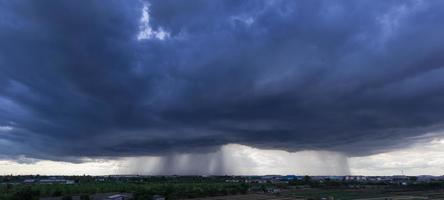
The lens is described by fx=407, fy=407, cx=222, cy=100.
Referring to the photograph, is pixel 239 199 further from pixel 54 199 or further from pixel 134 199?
pixel 54 199

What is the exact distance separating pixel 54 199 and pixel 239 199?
46.7 metres

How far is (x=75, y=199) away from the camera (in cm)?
10350

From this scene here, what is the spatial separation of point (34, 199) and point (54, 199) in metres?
10.9

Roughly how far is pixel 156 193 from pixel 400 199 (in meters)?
65.6

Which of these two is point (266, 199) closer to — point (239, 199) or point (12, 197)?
point (239, 199)

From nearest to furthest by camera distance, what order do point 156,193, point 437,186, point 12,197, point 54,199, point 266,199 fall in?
point 12,197, point 54,199, point 266,199, point 156,193, point 437,186

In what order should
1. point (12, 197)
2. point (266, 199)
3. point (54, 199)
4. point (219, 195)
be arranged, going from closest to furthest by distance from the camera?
point (12, 197), point (54, 199), point (266, 199), point (219, 195)

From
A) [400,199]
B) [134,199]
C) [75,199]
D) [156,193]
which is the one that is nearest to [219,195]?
[156,193]

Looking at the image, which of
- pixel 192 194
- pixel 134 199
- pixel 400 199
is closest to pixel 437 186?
pixel 400 199

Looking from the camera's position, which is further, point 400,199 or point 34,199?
point 400,199

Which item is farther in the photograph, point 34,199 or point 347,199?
point 347,199

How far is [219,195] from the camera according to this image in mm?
127500

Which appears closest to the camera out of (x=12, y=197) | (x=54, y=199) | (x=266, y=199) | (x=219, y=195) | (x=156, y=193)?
(x=12, y=197)

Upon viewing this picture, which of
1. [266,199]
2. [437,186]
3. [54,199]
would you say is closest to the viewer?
[54,199]
